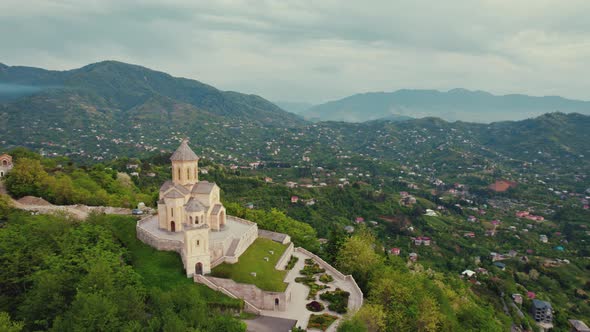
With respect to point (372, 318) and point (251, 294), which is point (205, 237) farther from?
point (372, 318)

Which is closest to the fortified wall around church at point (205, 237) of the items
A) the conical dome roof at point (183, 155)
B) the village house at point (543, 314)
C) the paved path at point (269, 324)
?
the conical dome roof at point (183, 155)

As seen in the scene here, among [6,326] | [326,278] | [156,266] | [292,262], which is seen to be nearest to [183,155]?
[156,266]

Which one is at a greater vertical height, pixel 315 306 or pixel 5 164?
pixel 5 164

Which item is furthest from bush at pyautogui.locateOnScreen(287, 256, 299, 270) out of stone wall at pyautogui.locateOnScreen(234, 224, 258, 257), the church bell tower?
the church bell tower

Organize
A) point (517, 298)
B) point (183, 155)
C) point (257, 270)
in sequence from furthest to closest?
point (517, 298) → point (183, 155) → point (257, 270)

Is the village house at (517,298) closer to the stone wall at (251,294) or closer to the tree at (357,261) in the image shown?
the tree at (357,261)

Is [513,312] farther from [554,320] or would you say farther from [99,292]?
[99,292]

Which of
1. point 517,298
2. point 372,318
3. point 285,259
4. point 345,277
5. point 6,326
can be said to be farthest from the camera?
point 517,298

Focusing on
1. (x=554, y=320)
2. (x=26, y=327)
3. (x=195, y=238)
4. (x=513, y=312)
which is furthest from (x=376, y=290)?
(x=554, y=320)
